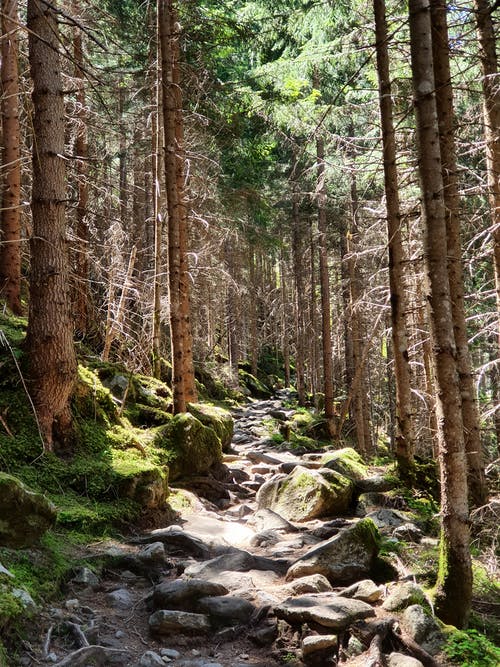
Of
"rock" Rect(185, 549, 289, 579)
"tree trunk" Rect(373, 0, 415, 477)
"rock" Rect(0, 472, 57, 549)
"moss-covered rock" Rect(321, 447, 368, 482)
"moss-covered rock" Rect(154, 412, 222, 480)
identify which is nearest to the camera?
"rock" Rect(0, 472, 57, 549)

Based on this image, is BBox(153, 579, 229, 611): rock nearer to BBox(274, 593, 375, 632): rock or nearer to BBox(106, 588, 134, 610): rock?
BBox(106, 588, 134, 610): rock

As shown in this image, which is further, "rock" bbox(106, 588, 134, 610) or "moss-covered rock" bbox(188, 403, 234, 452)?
"moss-covered rock" bbox(188, 403, 234, 452)

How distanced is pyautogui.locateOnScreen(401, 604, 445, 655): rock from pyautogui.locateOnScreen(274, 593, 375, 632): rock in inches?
11.5

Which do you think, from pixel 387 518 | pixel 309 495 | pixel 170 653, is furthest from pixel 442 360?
pixel 309 495

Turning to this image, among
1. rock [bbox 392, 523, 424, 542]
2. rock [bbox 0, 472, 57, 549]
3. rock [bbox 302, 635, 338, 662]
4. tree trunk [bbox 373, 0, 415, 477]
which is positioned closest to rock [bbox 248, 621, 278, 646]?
rock [bbox 302, 635, 338, 662]

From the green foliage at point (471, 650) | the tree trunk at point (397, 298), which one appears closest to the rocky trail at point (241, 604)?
the green foliage at point (471, 650)

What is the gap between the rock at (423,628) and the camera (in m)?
4.37

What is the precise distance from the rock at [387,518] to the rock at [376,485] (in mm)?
826

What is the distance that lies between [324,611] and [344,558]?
1.22 metres

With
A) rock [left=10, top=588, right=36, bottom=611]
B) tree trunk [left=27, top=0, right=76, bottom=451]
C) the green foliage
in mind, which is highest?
tree trunk [left=27, top=0, right=76, bottom=451]

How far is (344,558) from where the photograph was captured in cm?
563

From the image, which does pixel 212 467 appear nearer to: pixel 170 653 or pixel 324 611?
pixel 324 611

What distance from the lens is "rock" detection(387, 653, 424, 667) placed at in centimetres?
402

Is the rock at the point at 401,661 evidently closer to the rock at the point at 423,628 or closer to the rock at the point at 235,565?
the rock at the point at 423,628
